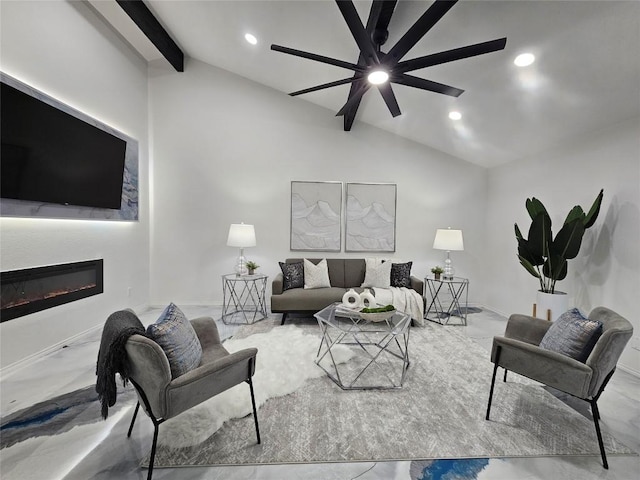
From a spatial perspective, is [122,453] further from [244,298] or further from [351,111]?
[351,111]

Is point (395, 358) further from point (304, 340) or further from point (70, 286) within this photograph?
point (70, 286)

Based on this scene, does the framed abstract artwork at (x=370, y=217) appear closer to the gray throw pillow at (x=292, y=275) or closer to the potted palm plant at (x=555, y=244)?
the gray throw pillow at (x=292, y=275)

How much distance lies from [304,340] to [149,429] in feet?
5.77

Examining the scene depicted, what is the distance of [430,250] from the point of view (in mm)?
5109

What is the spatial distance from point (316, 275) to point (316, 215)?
1.11m

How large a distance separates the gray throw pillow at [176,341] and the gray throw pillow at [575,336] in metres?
2.41

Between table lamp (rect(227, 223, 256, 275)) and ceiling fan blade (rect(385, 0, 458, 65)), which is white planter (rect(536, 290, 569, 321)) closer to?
ceiling fan blade (rect(385, 0, 458, 65))

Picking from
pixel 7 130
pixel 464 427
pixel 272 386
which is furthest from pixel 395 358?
pixel 7 130

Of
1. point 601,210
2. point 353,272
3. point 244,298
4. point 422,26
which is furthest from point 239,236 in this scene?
point 601,210

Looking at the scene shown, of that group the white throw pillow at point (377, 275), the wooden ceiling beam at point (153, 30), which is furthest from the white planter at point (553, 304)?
the wooden ceiling beam at point (153, 30)

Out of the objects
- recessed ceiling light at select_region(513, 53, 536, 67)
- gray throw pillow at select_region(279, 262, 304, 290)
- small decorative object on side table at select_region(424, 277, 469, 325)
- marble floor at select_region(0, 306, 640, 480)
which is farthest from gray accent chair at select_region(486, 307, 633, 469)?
gray throw pillow at select_region(279, 262, 304, 290)

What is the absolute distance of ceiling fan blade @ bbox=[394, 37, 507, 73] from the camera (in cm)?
187

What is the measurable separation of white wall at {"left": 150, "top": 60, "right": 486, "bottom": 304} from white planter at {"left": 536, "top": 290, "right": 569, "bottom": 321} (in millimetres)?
2064

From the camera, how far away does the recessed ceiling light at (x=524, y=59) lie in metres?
2.51
